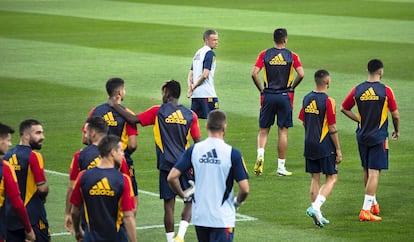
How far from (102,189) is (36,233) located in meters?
1.79

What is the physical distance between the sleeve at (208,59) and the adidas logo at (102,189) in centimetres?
903

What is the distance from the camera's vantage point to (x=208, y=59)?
18.7 metres

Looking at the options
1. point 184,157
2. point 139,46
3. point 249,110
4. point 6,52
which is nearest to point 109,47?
point 139,46

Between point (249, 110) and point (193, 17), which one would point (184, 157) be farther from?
point (193, 17)

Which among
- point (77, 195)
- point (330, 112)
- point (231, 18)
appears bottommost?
point (77, 195)

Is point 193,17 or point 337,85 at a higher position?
point 193,17

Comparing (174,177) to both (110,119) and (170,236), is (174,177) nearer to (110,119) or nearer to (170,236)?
(110,119)

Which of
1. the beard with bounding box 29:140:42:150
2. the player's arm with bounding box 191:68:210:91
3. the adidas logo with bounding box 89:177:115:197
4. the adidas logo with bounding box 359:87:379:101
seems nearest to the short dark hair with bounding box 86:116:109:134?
the beard with bounding box 29:140:42:150

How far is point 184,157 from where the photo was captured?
1049 cm

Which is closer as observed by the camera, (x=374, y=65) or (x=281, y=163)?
(x=374, y=65)

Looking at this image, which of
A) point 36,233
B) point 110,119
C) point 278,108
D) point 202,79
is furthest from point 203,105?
point 36,233

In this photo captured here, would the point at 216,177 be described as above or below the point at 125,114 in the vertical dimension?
below

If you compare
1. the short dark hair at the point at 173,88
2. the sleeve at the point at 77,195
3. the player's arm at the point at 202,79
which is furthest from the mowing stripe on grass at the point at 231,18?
the sleeve at the point at 77,195

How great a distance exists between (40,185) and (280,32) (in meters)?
7.59
